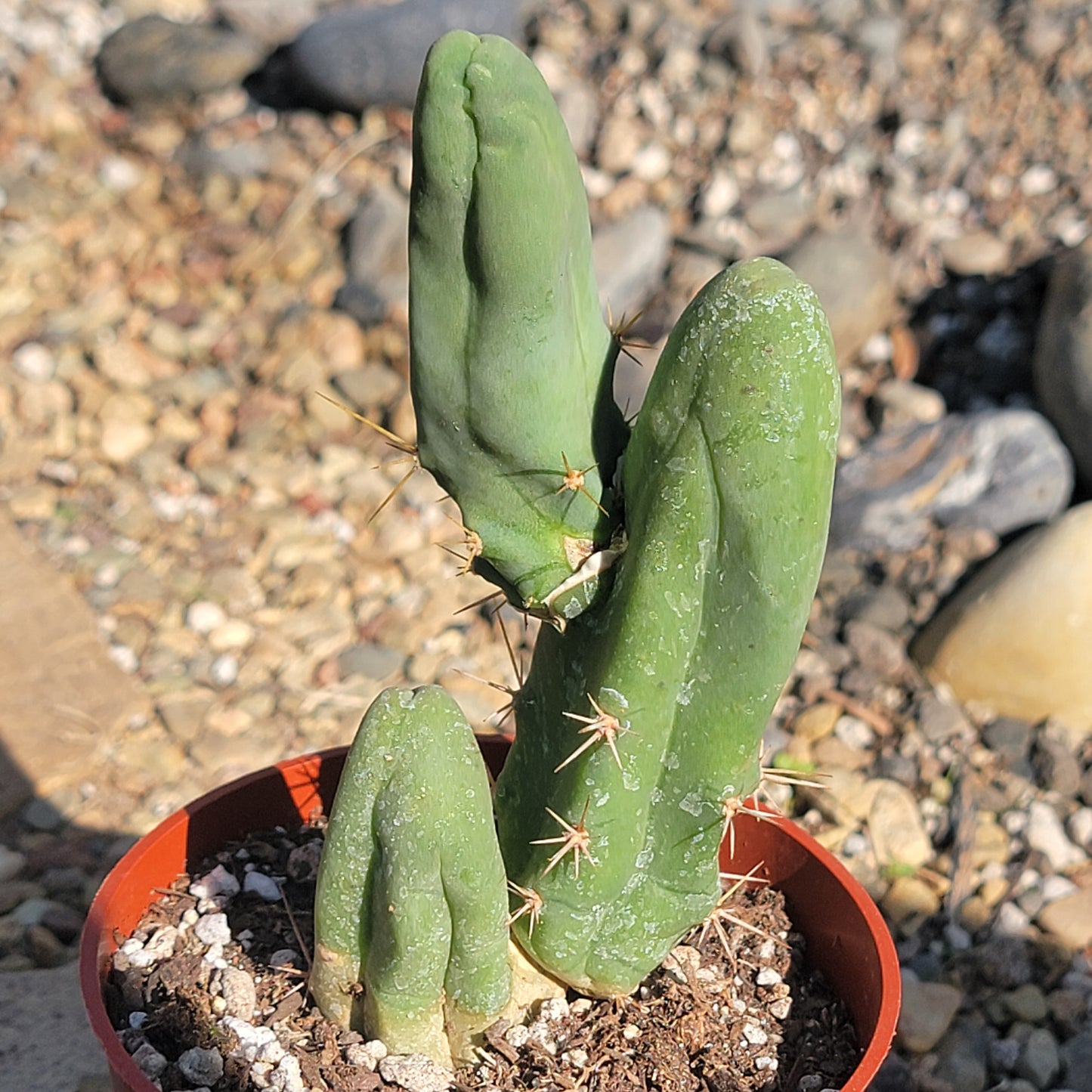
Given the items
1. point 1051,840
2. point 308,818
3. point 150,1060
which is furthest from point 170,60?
point 150,1060

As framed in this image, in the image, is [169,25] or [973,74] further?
[169,25]

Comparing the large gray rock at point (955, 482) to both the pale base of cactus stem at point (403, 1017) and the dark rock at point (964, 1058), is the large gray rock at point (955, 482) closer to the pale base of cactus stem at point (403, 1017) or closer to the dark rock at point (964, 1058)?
the dark rock at point (964, 1058)

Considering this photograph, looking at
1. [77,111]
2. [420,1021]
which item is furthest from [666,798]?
[77,111]

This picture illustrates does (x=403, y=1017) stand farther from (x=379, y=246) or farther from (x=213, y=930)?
(x=379, y=246)

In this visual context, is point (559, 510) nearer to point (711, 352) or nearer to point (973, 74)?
point (711, 352)

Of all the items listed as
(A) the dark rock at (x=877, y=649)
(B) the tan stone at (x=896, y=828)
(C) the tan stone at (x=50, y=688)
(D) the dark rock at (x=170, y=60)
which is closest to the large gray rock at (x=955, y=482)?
(A) the dark rock at (x=877, y=649)

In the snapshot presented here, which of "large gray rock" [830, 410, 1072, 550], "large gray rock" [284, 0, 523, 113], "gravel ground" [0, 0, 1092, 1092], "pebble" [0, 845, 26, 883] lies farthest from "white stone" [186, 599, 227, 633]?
"large gray rock" [284, 0, 523, 113]
